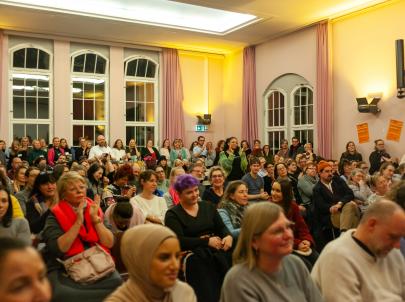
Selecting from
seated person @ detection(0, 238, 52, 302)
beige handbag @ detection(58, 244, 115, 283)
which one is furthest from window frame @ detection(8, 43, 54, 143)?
seated person @ detection(0, 238, 52, 302)

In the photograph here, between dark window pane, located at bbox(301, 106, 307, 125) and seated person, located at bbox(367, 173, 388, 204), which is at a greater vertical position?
dark window pane, located at bbox(301, 106, 307, 125)

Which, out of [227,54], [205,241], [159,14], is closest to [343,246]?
[205,241]

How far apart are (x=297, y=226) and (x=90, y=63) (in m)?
9.26

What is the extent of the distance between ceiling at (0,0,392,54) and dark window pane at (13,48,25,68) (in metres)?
0.64

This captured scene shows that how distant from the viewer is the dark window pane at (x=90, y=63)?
11.8 metres

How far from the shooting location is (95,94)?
1195 cm

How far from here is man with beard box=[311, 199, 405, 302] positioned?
2.02 m

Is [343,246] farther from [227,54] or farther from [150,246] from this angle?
[227,54]

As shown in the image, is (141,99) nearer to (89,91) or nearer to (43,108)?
(89,91)

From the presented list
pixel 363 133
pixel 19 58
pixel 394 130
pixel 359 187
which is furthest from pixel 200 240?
pixel 19 58

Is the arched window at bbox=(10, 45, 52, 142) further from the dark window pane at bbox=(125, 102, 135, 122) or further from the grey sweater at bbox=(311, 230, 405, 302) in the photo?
the grey sweater at bbox=(311, 230, 405, 302)

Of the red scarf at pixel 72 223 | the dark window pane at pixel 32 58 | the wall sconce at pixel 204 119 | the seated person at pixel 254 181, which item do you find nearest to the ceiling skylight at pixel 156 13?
the dark window pane at pixel 32 58

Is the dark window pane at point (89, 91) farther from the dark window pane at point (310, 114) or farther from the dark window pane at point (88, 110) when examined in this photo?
Result: the dark window pane at point (310, 114)

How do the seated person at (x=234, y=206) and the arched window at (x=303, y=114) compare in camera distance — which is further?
the arched window at (x=303, y=114)
